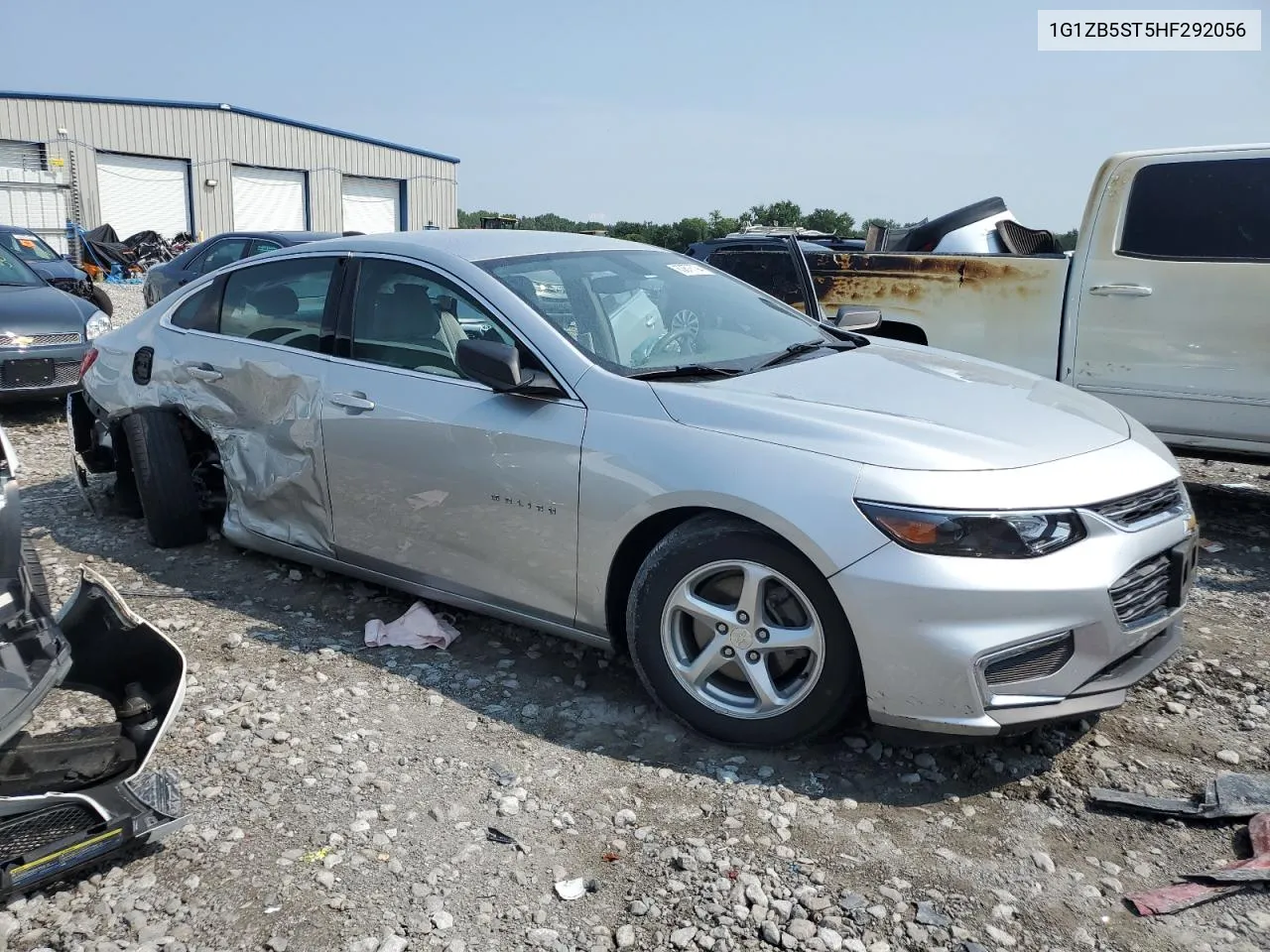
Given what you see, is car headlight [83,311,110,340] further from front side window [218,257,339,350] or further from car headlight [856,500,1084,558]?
car headlight [856,500,1084,558]

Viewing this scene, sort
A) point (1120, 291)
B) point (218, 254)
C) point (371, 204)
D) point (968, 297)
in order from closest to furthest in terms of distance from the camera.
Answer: point (1120, 291) → point (968, 297) → point (218, 254) → point (371, 204)

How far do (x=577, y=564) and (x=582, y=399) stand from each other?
564 mm

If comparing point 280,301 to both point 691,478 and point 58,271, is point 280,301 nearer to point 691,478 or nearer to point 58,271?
point 691,478

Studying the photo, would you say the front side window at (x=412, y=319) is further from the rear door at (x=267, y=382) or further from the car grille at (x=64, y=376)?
the car grille at (x=64, y=376)

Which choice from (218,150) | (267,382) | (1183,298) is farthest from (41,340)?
(218,150)

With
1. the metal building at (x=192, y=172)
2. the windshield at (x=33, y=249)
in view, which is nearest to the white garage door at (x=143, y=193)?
the metal building at (x=192, y=172)

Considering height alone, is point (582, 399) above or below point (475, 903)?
above

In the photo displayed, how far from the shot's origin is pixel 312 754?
3.31 meters

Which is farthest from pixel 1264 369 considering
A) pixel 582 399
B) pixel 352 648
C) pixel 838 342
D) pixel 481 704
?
pixel 352 648

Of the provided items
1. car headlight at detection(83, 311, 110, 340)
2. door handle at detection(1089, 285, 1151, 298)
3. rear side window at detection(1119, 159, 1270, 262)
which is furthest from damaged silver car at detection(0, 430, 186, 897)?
car headlight at detection(83, 311, 110, 340)

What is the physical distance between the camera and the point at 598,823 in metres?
2.94

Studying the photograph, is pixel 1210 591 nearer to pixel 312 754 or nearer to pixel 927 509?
pixel 927 509

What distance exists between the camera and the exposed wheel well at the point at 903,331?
667cm

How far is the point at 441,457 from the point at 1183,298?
13.9 feet
